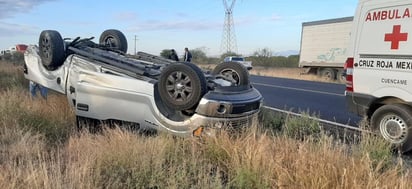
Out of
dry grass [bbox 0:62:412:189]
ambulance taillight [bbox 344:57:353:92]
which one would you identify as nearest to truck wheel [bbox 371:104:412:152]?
ambulance taillight [bbox 344:57:353:92]

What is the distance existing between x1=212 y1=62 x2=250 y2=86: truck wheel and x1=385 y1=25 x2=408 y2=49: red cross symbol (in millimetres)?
2215

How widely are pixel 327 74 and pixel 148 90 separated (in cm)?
2534

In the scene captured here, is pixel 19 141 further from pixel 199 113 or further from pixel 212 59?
pixel 212 59

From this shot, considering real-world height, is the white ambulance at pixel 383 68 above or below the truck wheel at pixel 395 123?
above

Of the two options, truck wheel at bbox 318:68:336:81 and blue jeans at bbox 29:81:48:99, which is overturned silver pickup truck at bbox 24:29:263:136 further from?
truck wheel at bbox 318:68:336:81

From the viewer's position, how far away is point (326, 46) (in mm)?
27688

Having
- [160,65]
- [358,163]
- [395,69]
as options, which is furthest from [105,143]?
[395,69]

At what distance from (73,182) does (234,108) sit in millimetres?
2325

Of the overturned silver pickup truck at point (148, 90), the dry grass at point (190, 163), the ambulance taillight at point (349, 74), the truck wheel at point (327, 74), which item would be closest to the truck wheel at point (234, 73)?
the overturned silver pickup truck at point (148, 90)

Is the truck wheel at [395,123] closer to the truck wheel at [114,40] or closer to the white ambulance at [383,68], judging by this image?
the white ambulance at [383,68]

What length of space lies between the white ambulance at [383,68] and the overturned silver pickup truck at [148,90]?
201 cm

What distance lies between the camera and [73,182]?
318cm

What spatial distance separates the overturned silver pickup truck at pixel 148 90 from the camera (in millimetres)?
4918

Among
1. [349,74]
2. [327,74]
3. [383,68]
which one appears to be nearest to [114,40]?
[349,74]
